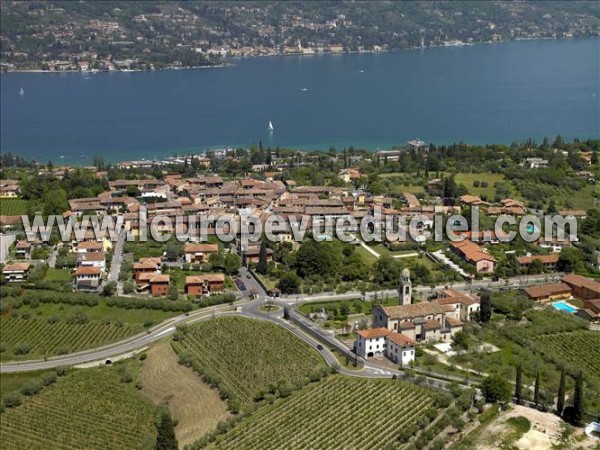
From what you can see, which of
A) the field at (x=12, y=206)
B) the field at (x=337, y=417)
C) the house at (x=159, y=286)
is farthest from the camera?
the field at (x=12, y=206)

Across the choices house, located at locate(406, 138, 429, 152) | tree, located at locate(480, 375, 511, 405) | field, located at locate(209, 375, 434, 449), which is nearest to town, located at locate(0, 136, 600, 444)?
tree, located at locate(480, 375, 511, 405)

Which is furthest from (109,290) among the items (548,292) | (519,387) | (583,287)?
(583,287)

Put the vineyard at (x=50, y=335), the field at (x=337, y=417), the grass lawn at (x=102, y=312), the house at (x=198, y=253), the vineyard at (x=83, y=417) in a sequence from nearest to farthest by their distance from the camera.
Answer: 1. the field at (x=337, y=417)
2. the vineyard at (x=83, y=417)
3. the vineyard at (x=50, y=335)
4. the grass lawn at (x=102, y=312)
5. the house at (x=198, y=253)

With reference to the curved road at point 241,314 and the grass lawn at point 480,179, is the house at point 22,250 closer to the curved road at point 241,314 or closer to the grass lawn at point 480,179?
the curved road at point 241,314

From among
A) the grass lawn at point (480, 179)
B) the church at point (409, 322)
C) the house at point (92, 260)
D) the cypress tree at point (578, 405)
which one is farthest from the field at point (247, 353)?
the grass lawn at point (480, 179)

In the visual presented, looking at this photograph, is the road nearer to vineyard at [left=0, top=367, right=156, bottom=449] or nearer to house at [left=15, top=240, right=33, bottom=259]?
vineyard at [left=0, top=367, right=156, bottom=449]

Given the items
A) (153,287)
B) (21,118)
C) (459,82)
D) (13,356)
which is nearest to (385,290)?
(153,287)
